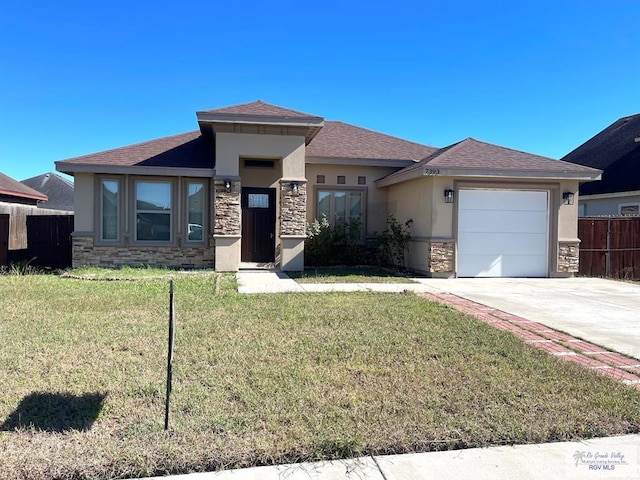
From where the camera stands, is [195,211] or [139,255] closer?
[139,255]

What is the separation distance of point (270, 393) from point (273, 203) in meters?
10.7

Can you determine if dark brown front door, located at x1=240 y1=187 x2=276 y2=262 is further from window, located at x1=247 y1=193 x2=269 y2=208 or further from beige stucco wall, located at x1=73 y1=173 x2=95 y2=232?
beige stucco wall, located at x1=73 y1=173 x2=95 y2=232

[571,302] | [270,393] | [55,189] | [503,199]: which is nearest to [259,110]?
[503,199]

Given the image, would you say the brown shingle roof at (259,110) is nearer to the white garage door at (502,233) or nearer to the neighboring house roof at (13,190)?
the white garage door at (502,233)

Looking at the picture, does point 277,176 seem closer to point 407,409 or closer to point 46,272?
point 46,272

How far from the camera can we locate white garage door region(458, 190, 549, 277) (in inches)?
494

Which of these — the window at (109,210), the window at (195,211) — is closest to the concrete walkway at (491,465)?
the window at (195,211)

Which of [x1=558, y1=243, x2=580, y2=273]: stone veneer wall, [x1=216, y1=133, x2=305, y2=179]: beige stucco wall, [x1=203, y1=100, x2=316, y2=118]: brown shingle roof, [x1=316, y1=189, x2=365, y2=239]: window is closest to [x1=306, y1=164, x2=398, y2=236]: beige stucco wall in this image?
[x1=316, y1=189, x2=365, y2=239]: window

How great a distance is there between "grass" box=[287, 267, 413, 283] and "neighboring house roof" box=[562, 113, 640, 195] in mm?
11002

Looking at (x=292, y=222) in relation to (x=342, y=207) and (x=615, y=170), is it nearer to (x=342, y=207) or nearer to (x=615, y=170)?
(x=342, y=207)

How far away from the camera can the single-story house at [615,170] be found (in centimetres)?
1738

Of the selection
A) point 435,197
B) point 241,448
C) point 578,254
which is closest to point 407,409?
point 241,448

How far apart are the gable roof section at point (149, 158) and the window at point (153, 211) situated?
643 millimetres

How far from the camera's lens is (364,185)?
1559cm
